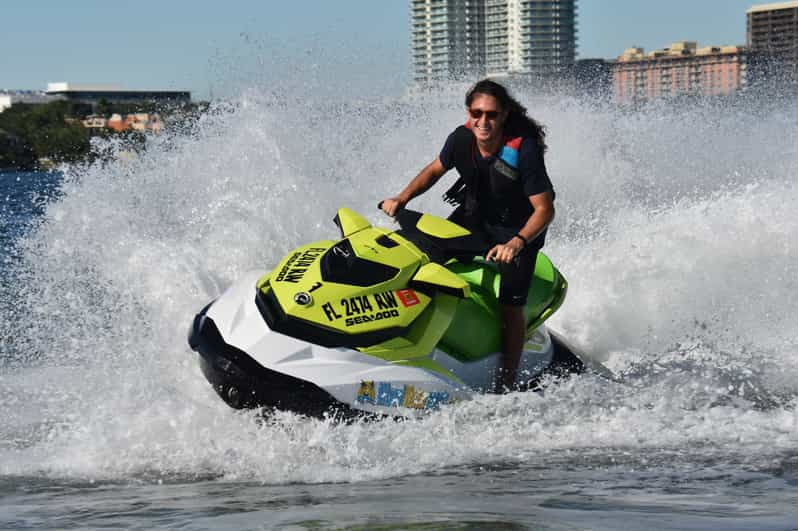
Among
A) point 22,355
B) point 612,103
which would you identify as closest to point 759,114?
point 612,103

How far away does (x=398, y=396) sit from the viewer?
4520mm

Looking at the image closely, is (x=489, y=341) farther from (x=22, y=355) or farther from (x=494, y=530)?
(x=22, y=355)

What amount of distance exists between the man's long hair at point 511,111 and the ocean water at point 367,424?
46.7 inches

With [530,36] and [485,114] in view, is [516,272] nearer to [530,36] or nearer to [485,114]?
[485,114]

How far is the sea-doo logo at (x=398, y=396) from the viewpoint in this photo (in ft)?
14.5

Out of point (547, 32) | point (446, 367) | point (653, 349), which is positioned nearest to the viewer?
point (446, 367)

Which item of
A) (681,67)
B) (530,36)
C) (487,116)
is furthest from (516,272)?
(530,36)

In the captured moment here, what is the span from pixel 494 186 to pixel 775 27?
51.0 meters

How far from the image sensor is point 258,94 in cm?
1075

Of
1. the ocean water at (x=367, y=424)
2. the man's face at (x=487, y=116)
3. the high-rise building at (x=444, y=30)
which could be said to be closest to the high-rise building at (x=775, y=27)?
the high-rise building at (x=444, y=30)

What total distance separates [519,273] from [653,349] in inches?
80.3

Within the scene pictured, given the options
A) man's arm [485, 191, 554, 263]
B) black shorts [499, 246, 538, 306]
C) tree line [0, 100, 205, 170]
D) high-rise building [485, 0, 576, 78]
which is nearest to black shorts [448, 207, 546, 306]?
black shorts [499, 246, 538, 306]

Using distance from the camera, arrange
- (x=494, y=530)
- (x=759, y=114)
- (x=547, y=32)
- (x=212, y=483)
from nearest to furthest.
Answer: (x=494, y=530) → (x=212, y=483) → (x=759, y=114) → (x=547, y=32)

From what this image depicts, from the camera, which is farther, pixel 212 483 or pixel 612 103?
pixel 612 103
